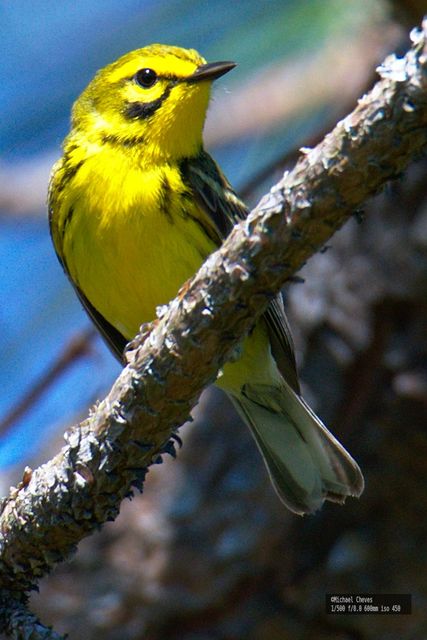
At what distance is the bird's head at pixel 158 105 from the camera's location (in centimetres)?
374

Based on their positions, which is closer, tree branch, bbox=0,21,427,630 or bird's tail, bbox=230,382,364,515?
tree branch, bbox=0,21,427,630

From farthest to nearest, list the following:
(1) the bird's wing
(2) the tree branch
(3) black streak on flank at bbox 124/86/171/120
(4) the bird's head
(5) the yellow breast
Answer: (3) black streak on flank at bbox 124/86/171/120 < (4) the bird's head < (1) the bird's wing < (5) the yellow breast < (2) the tree branch

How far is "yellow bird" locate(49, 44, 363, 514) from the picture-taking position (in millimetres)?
3531

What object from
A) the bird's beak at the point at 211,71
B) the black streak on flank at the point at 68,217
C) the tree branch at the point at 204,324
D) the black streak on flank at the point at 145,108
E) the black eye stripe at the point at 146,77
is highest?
the black eye stripe at the point at 146,77

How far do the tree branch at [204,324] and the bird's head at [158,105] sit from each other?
1.27 metres

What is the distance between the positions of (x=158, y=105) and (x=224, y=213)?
0.56 metres

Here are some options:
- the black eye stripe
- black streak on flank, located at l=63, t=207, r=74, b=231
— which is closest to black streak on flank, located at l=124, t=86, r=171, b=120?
the black eye stripe

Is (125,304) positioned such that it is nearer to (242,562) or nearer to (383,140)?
(242,562)

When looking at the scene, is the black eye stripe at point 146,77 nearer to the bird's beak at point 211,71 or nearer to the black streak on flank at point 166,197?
the bird's beak at point 211,71

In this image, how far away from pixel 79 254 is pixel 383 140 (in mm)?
2046

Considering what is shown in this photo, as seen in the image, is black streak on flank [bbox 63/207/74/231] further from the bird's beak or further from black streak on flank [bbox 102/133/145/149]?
the bird's beak

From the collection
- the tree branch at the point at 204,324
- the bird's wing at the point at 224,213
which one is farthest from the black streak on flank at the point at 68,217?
the tree branch at the point at 204,324

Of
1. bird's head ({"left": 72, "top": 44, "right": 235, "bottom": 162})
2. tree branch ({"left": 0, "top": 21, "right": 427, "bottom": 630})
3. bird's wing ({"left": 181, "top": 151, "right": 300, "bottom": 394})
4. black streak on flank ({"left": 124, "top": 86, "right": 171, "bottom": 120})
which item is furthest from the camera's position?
black streak on flank ({"left": 124, "top": 86, "right": 171, "bottom": 120})

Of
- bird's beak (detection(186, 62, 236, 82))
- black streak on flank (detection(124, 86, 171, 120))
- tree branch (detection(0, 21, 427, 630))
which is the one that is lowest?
tree branch (detection(0, 21, 427, 630))
